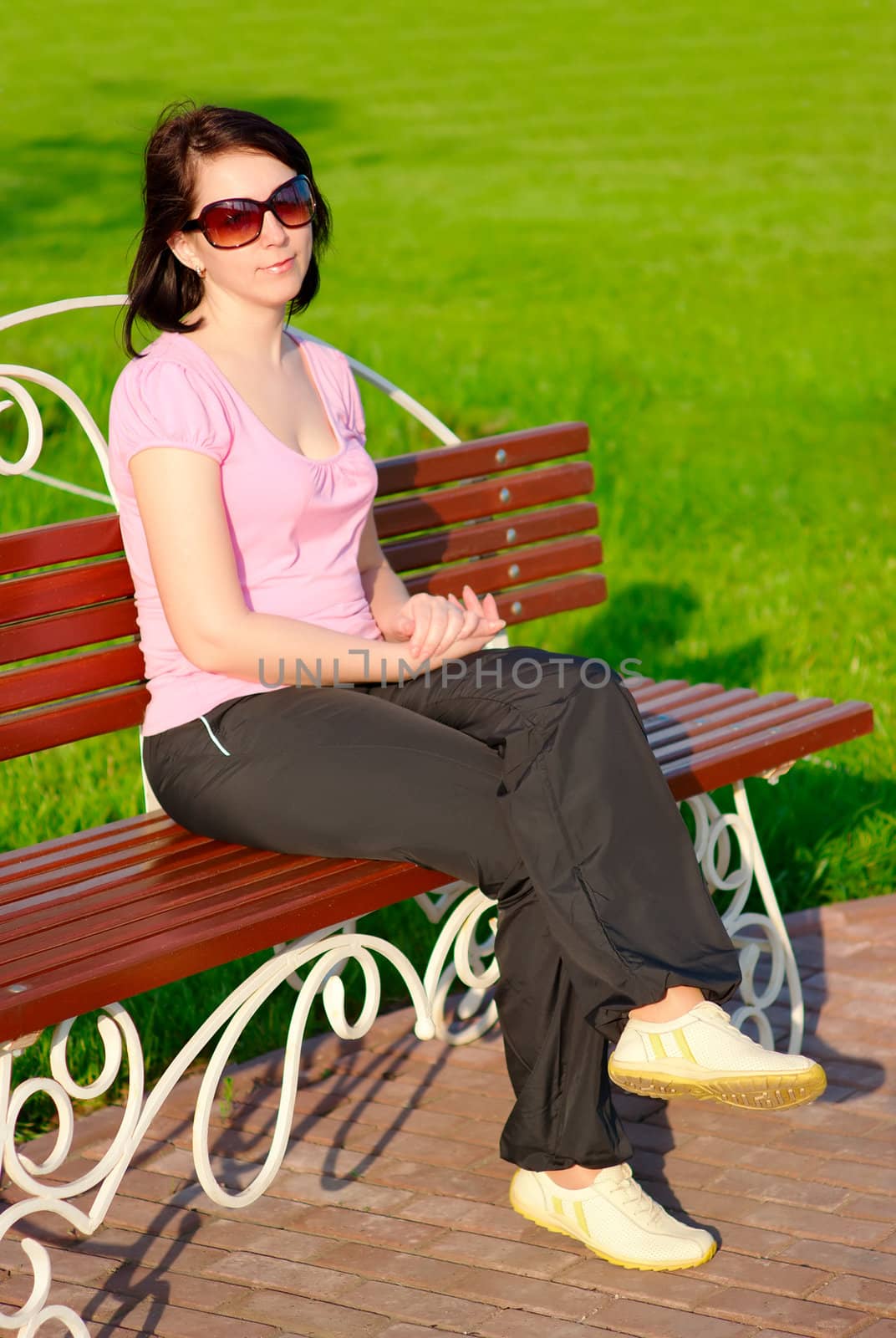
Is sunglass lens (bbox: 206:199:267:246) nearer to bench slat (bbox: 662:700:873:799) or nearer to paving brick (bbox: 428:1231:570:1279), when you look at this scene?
bench slat (bbox: 662:700:873:799)

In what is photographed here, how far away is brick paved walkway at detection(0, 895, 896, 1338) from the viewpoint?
288 centimetres

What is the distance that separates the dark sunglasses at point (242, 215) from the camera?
318 centimetres

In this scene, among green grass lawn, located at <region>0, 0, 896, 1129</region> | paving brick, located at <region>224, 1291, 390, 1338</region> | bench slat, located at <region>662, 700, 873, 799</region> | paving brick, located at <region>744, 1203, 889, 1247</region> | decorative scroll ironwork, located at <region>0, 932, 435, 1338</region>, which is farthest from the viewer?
green grass lawn, located at <region>0, 0, 896, 1129</region>

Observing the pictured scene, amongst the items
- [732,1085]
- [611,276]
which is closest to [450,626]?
[732,1085]

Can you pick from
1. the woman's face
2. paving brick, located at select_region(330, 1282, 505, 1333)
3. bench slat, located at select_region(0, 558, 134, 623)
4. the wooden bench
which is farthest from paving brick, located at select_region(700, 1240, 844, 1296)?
the woman's face

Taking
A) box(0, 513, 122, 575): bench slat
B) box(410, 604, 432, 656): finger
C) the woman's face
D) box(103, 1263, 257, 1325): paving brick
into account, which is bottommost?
box(103, 1263, 257, 1325): paving brick

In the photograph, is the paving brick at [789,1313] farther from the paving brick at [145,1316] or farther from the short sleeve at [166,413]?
the short sleeve at [166,413]

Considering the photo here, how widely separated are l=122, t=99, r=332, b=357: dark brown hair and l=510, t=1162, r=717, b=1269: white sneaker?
63.5 inches

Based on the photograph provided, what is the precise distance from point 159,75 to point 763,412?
11447 mm

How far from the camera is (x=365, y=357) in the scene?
920 centimetres

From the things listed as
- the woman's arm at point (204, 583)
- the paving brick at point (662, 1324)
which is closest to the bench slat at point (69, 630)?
the woman's arm at point (204, 583)

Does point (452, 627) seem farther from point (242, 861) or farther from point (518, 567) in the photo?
point (518, 567)

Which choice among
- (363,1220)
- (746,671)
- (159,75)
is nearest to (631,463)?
(746,671)

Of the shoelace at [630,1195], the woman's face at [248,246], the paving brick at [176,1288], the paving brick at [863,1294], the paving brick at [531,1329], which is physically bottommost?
the paving brick at [863,1294]
